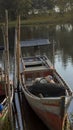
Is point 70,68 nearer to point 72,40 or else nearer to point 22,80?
point 22,80

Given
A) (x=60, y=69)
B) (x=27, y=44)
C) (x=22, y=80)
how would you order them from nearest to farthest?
(x=22, y=80), (x=60, y=69), (x=27, y=44)

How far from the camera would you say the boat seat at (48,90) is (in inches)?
813

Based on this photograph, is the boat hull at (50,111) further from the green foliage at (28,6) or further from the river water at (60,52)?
the green foliage at (28,6)

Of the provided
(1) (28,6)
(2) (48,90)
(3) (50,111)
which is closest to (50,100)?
(3) (50,111)

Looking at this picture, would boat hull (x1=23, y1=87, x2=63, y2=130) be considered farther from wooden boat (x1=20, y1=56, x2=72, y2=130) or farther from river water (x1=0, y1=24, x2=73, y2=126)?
river water (x1=0, y1=24, x2=73, y2=126)

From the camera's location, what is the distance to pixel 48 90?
20.9 metres

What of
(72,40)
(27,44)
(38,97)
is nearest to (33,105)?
(38,97)

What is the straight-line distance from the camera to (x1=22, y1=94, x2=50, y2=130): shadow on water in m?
21.0

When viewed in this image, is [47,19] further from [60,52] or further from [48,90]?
[48,90]

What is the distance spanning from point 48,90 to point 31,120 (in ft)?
7.33

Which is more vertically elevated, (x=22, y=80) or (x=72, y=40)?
(x=22, y=80)

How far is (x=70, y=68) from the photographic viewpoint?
36.0m

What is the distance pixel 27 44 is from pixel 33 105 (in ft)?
58.0

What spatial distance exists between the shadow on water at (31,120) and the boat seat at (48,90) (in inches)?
61.7
